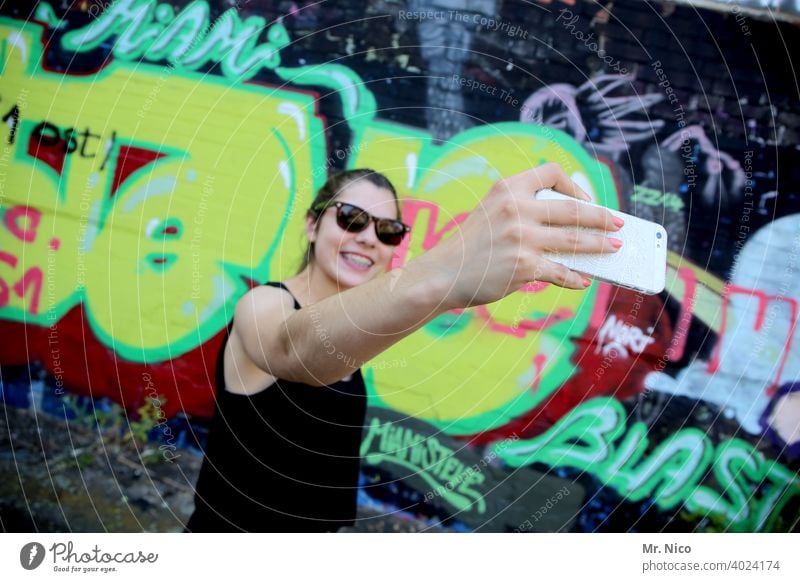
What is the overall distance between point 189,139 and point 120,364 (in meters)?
0.54

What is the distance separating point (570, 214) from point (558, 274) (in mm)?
90

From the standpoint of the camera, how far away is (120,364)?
182cm

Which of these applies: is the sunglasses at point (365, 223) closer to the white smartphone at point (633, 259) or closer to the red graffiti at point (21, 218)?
the white smartphone at point (633, 259)

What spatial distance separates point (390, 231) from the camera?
160cm

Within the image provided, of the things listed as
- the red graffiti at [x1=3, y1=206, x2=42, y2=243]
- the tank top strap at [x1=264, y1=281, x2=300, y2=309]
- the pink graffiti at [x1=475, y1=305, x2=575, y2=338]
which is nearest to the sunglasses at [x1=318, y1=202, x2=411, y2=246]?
the tank top strap at [x1=264, y1=281, x2=300, y2=309]

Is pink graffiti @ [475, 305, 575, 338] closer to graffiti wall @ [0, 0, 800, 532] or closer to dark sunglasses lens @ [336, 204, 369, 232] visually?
graffiti wall @ [0, 0, 800, 532]

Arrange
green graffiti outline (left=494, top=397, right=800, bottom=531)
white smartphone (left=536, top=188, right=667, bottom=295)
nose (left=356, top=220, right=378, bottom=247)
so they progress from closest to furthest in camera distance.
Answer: white smartphone (left=536, top=188, right=667, bottom=295)
nose (left=356, top=220, right=378, bottom=247)
green graffiti outline (left=494, top=397, right=800, bottom=531)

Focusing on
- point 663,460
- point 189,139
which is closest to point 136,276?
point 189,139

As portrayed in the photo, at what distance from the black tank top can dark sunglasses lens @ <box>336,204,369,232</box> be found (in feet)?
0.55

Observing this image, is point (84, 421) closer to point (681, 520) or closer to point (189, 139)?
point (189, 139)

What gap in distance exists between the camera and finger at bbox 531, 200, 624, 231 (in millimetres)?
1116

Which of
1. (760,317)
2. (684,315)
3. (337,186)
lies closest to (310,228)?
(337,186)

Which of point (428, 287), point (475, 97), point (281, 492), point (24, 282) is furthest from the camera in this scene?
point (24, 282)

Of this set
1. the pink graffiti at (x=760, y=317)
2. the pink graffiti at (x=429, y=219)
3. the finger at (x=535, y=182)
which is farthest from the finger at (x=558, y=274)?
the pink graffiti at (x=760, y=317)
